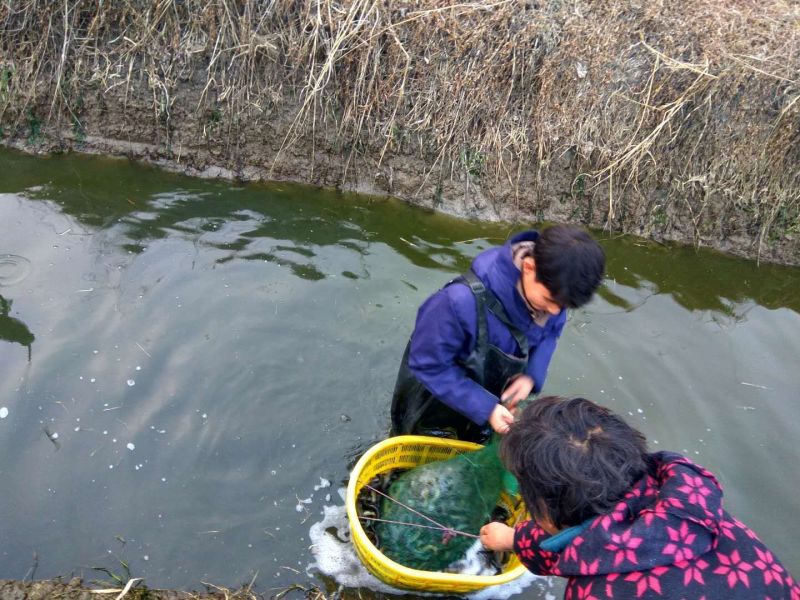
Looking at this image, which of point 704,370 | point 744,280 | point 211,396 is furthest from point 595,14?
point 211,396

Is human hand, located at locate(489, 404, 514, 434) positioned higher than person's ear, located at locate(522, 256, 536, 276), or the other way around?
person's ear, located at locate(522, 256, 536, 276)

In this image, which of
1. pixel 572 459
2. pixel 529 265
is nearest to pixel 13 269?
pixel 529 265

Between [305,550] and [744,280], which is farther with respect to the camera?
[744,280]

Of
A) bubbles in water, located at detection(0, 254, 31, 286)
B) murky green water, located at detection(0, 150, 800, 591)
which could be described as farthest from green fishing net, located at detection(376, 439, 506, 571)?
bubbles in water, located at detection(0, 254, 31, 286)

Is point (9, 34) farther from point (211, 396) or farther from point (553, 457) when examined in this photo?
point (553, 457)

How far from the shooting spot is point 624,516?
1.84 m

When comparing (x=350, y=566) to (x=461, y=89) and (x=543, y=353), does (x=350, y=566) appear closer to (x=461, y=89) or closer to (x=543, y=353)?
(x=543, y=353)

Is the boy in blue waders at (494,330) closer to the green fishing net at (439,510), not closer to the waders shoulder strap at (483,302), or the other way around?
the waders shoulder strap at (483,302)

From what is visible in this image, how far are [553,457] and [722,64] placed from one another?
5329mm

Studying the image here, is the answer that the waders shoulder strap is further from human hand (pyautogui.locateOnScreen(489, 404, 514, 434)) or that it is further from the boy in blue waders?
human hand (pyautogui.locateOnScreen(489, 404, 514, 434))

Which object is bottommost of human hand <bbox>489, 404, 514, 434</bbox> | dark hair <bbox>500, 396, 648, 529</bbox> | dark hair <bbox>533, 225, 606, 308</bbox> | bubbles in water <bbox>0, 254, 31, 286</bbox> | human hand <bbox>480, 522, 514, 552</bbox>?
bubbles in water <bbox>0, 254, 31, 286</bbox>

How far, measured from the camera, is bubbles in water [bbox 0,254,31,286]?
4.41 metres

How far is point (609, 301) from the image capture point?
205 inches

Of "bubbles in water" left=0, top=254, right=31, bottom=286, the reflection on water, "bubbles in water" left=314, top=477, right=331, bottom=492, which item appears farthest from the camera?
"bubbles in water" left=0, top=254, right=31, bottom=286
